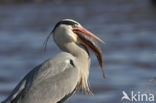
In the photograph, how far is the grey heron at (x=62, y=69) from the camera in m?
5.99

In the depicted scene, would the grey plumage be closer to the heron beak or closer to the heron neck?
the heron neck

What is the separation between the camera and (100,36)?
1549 cm

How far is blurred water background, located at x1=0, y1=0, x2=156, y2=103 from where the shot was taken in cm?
1151

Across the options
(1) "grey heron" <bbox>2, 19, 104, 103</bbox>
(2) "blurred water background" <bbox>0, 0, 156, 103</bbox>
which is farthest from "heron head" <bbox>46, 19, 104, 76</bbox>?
(2) "blurred water background" <bbox>0, 0, 156, 103</bbox>

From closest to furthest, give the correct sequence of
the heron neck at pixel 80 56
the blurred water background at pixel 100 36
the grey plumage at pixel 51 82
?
the grey plumage at pixel 51 82 → the heron neck at pixel 80 56 → the blurred water background at pixel 100 36

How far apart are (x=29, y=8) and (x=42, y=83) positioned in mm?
15065

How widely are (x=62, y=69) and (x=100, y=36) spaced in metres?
9.45

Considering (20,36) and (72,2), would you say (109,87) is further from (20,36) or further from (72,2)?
(72,2)

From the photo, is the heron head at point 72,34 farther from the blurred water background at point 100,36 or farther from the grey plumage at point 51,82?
the blurred water background at point 100,36

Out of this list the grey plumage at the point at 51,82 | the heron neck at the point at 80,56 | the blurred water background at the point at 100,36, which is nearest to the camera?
the grey plumage at the point at 51,82

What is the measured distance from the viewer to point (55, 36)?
605cm

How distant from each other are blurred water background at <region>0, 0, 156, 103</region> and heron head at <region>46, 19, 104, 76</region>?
1.85 meters

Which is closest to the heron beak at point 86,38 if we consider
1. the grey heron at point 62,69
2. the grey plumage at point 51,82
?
the grey heron at point 62,69

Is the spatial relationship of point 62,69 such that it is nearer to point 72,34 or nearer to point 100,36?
point 72,34
